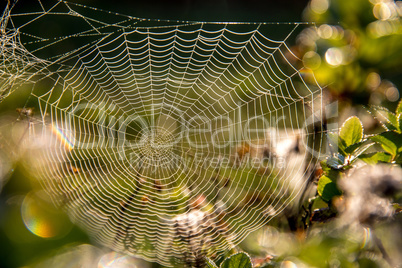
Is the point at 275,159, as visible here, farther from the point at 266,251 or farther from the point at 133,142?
the point at 133,142

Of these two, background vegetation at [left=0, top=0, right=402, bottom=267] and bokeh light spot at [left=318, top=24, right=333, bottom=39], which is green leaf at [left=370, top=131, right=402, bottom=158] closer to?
background vegetation at [left=0, top=0, right=402, bottom=267]

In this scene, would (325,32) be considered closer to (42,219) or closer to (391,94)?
(391,94)

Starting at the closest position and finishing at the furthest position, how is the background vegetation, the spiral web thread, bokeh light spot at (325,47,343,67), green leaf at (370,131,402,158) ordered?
the background vegetation
green leaf at (370,131,402,158)
bokeh light spot at (325,47,343,67)
the spiral web thread

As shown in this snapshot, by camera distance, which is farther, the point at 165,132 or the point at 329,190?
the point at 165,132

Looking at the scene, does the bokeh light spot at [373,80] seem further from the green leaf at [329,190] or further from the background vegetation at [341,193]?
the green leaf at [329,190]

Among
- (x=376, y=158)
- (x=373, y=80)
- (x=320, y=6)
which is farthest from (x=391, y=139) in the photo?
(x=320, y=6)

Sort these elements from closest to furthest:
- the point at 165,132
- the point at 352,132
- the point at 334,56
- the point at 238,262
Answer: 1. the point at 238,262
2. the point at 352,132
3. the point at 334,56
4. the point at 165,132

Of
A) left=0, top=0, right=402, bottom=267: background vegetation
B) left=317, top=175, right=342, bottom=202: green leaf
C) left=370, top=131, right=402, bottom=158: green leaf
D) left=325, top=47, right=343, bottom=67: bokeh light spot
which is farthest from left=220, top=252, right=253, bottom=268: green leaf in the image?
left=325, top=47, right=343, bottom=67: bokeh light spot
